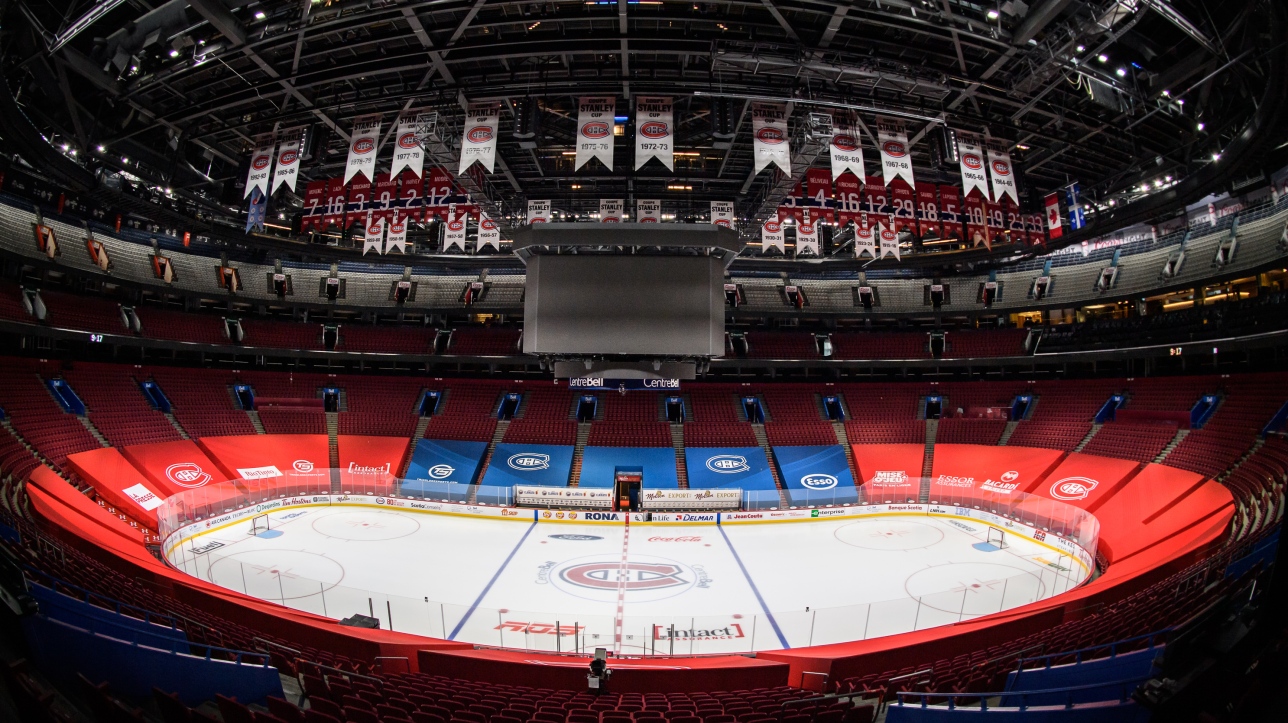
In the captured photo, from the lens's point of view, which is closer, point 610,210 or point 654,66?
point 654,66

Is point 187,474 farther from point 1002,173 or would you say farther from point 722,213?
Result: point 1002,173

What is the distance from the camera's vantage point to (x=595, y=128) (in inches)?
533

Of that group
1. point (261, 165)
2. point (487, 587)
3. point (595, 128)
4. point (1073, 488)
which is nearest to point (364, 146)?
point (261, 165)

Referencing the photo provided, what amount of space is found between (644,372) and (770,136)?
8.53 metres

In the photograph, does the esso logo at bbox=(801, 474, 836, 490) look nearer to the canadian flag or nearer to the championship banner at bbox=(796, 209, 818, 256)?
the championship banner at bbox=(796, 209, 818, 256)

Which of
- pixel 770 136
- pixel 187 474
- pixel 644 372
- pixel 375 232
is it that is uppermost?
pixel 770 136

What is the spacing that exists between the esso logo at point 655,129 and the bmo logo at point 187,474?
21820mm

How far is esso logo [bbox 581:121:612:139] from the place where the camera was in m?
13.5

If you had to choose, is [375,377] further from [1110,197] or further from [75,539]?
[1110,197]

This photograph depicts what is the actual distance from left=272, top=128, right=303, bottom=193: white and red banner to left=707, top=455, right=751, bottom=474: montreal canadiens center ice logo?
20.1m

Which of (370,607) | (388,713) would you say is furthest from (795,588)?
(388,713)

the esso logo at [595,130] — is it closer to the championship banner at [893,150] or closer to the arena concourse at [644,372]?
the arena concourse at [644,372]

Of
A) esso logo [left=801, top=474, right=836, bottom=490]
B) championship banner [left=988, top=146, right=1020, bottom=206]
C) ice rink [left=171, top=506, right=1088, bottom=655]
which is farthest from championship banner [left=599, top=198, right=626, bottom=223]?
esso logo [left=801, top=474, right=836, bottom=490]

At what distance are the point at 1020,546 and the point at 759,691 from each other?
613 inches
